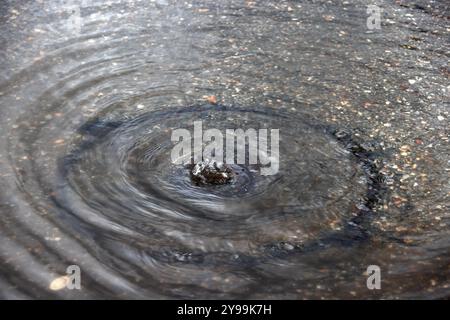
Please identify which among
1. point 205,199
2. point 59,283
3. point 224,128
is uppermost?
point 224,128

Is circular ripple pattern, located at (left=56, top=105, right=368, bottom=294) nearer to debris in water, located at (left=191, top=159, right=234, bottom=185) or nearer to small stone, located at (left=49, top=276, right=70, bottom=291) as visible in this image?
debris in water, located at (left=191, top=159, right=234, bottom=185)

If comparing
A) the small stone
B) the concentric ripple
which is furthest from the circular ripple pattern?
the small stone

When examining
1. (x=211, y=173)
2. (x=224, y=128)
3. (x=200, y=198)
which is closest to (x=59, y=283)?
(x=200, y=198)

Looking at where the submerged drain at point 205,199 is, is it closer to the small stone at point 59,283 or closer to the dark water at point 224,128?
the dark water at point 224,128

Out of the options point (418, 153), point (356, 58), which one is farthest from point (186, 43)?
point (418, 153)

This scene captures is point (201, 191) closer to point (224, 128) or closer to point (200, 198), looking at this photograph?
point (200, 198)

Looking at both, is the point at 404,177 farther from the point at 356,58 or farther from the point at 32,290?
the point at 32,290

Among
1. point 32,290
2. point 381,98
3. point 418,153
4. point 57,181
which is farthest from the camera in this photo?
point 381,98

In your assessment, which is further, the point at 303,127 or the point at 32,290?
the point at 303,127
